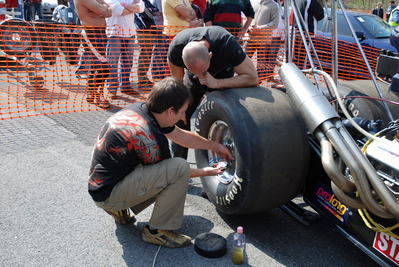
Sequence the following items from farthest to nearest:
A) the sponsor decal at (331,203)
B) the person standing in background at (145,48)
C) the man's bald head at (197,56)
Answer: the person standing in background at (145,48) < the man's bald head at (197,56) < the sponsor decal at (331,203)

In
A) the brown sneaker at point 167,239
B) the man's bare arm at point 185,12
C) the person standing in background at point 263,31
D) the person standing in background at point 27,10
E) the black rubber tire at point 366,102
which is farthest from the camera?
the person standing in background at point 27,10

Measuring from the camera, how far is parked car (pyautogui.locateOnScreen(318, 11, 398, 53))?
8679 mm

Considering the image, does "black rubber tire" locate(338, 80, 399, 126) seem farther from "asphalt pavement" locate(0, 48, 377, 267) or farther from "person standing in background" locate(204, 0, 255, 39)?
"person standing in background" locate(204, 0, 255, 39)

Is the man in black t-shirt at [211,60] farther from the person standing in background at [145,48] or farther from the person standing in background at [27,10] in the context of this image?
the person standing in background at [27,10]

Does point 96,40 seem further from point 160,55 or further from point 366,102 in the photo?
point 366,102

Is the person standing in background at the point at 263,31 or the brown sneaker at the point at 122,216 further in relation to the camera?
the person standing in background at the point at 263,31

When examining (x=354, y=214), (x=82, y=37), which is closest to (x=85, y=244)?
(x=354, y=214)

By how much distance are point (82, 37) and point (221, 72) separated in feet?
11.2

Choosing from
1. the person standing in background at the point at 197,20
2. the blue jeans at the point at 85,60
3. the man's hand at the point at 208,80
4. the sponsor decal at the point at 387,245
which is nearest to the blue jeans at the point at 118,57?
the blue jeans at the point at 85,60

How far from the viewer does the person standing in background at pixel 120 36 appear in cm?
633

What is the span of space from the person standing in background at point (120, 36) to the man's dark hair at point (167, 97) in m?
3.58

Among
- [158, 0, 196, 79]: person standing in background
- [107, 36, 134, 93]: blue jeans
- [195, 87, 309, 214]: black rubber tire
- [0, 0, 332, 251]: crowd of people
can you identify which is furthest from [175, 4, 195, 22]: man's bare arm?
[195, 87, 309, 214]: black rubber tire

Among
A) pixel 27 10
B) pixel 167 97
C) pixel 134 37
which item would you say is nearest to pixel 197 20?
pixel 134 37

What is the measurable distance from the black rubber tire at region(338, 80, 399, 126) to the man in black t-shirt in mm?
980
